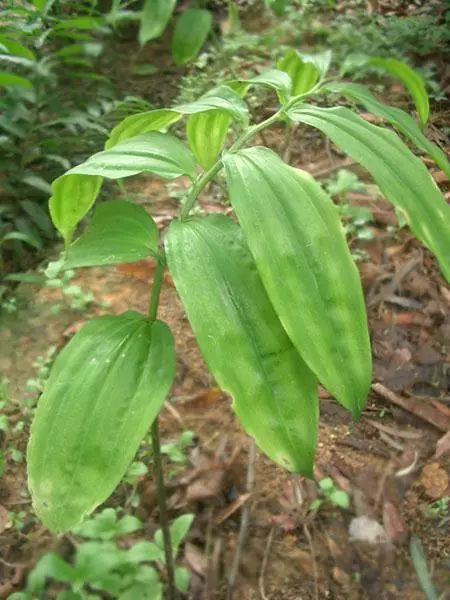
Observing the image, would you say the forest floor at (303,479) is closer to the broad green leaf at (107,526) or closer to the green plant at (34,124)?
the broad green leaf at (107,526)

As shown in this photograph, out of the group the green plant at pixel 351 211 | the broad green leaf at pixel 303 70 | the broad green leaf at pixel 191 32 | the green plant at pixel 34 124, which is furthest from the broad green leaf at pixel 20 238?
the broad green leaf at pixel 303 70

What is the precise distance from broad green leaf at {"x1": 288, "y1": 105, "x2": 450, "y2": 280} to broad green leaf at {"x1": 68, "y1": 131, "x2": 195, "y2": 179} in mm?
150

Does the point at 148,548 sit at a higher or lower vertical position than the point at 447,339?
lower

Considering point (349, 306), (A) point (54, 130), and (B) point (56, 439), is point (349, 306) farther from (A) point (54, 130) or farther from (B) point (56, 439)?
(A) point (54, 130)

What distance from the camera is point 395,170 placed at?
797 mm

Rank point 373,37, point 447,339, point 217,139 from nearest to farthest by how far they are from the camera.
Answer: point 217,139, point 447,339, point 373,37

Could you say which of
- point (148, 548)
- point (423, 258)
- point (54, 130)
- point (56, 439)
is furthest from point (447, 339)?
point (54, 130)

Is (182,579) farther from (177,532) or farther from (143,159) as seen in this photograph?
(143,159)

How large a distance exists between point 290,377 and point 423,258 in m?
1.33

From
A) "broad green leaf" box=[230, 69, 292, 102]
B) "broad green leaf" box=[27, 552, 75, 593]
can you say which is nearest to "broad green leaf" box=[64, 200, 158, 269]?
"broad green leaf" box=[230, 69, 292, 102]

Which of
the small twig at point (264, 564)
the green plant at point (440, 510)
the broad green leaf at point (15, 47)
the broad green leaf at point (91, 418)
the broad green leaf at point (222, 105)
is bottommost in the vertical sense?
the small twig at point (264, 564)

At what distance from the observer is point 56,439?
2.57ft

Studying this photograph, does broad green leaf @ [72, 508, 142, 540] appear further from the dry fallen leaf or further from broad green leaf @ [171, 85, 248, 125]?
broad green leaf @ [171, 85, 248, 125]

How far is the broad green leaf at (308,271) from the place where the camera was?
27.0 inches
